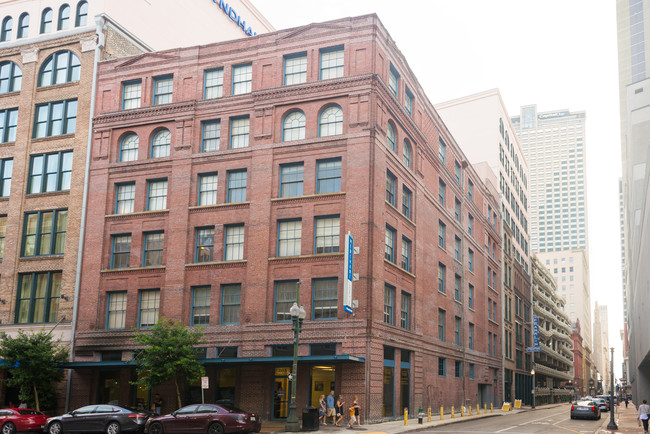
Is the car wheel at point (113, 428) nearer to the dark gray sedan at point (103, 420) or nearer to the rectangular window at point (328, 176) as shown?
the dark gray sedan at point (103, 420)

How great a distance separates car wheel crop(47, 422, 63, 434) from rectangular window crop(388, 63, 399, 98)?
1022 inches

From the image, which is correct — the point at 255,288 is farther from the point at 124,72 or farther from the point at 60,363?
the point at 124,72

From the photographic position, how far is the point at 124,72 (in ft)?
143

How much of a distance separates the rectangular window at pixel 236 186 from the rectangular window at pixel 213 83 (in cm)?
534

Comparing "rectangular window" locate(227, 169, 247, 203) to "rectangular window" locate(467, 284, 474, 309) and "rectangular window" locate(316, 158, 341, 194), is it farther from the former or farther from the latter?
"rectangular window" locate(467, 284, 474, 309)

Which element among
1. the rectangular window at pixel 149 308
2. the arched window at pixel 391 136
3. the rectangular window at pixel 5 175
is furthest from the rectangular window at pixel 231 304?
the rectangular window at pixel 5 175

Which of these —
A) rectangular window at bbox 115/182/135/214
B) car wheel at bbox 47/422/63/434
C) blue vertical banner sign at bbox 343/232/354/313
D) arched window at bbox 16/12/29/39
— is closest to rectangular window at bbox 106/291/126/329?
rectangular window at bbox 115/182/135/214

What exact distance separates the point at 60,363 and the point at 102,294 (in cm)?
471

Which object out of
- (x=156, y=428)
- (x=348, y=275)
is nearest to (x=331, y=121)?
(x=348, y=275)

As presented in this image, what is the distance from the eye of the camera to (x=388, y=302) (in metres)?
39.3

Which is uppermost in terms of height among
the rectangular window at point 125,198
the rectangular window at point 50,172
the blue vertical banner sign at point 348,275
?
the rectangular window at point 50,172

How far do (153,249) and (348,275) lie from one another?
519 inches

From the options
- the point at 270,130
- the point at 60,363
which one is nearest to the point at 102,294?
the point at 60,363

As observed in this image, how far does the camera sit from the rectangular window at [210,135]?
134 feet
